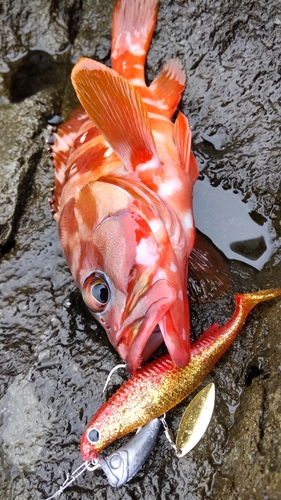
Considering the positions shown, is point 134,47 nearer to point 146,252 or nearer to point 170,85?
point 170,85

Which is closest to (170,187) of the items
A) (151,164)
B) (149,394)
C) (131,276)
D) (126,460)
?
A: (151,164)

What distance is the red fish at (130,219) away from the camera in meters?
2.39

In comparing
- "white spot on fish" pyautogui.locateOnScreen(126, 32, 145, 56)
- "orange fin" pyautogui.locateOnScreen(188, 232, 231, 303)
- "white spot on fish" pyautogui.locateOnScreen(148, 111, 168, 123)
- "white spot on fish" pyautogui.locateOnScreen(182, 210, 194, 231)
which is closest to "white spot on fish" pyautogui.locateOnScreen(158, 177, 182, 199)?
"white spot on fish" pyautogui.locateOnScreen(182, 210, 194, 231)

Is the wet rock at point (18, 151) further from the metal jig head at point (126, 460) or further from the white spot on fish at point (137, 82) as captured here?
the metal jig head at point (126, 460)

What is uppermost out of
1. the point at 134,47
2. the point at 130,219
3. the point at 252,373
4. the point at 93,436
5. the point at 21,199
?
the point at 134,47

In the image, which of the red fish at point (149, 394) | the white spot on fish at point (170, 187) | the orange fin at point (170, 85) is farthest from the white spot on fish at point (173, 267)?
the orange fin at point (170, 85)

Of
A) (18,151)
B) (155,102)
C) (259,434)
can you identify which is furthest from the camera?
(18,151)

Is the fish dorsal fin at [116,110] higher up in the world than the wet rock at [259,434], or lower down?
higher up

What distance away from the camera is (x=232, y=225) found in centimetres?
333

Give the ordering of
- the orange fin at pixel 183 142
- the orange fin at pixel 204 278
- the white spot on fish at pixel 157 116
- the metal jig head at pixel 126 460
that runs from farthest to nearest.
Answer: the white spot on fish at pixel 157 116, the orange fin at pixel 204 278, the orange fin at pixel 183 142, the metal jig head at pixel 126 460

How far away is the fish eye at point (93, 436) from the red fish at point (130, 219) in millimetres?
424

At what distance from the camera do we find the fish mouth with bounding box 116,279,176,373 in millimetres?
2318

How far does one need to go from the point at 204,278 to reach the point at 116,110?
111cm

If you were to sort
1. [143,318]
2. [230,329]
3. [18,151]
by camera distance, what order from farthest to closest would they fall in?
[18,151] < [230,329] < [143,318]
